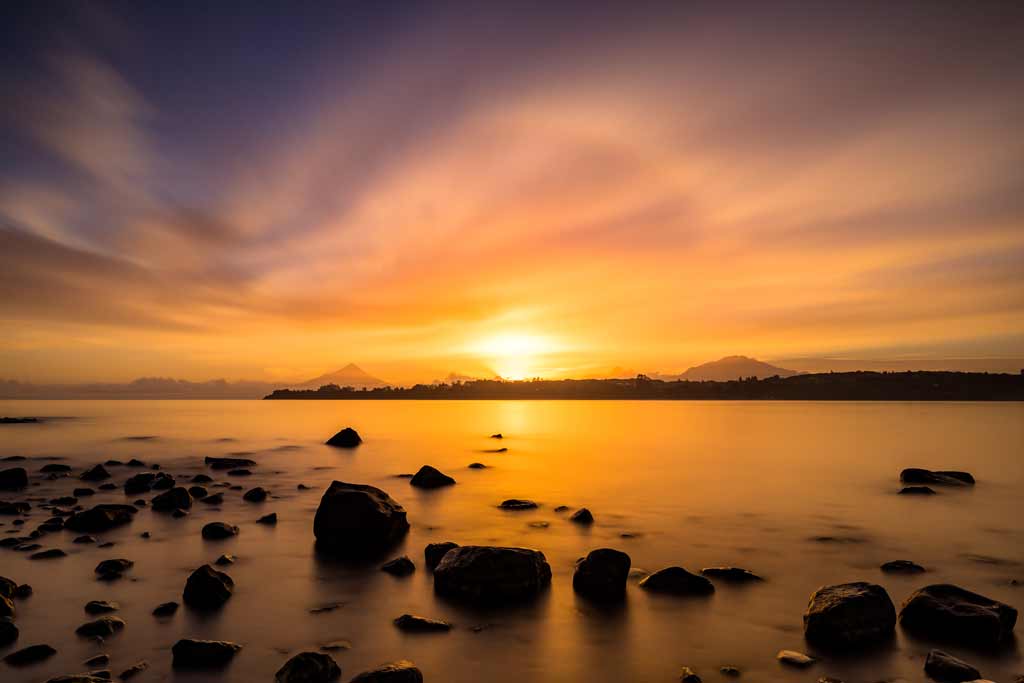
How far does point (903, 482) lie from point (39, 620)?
34985 millimetres

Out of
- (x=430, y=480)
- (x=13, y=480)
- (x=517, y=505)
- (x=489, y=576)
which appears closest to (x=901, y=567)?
(x=489, y=576)

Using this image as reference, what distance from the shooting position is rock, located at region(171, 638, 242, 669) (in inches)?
326

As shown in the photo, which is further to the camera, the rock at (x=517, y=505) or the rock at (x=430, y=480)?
the rock at (x=430, y=480)

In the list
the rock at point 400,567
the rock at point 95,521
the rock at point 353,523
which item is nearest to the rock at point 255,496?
the rock at point 95,521

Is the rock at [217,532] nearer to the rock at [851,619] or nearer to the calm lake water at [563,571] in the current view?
the calm lake water at [563,571]

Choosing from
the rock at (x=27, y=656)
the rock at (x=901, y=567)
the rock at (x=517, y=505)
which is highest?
the rock at (x=27, y=656)

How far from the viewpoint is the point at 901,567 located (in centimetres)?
1423

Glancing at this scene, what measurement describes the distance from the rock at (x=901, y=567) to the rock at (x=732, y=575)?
12.2 feet

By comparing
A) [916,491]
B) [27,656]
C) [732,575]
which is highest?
[27,656]

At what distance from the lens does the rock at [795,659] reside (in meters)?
8.38

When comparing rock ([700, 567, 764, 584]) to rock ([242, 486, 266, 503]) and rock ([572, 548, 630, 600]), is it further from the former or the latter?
rock ([242, 486, 266, 503])

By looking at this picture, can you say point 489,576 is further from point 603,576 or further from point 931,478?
point 931,478

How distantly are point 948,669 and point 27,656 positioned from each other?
1281cm

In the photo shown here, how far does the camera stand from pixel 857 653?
870 centimetres
